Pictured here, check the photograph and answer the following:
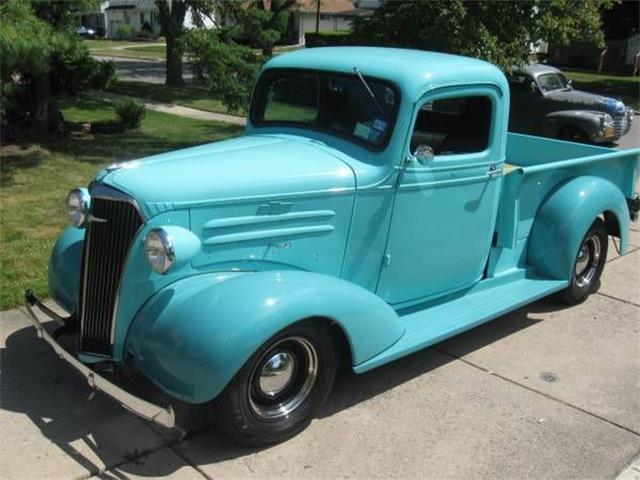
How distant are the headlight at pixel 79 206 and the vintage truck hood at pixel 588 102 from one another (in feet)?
38.2

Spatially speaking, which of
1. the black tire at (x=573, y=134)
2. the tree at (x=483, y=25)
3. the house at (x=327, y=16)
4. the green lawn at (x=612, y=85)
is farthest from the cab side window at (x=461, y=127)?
the house at (x=327, y=16)

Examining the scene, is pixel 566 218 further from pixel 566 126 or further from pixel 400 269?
pixel 566 126

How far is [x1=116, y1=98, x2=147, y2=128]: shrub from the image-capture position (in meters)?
11.9

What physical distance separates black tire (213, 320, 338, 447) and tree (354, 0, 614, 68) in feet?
25.1

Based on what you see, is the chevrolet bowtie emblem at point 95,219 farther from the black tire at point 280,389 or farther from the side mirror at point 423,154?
the side mirror at point 423,154

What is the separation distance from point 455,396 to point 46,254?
3.73 m

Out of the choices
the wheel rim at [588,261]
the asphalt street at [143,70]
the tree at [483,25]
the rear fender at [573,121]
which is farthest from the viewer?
the asphalt street at [143,70]

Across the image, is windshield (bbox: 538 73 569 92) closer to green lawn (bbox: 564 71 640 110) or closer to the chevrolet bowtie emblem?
green lawn (bbox: 564 71 640 110)

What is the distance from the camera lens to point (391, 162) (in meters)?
3.98

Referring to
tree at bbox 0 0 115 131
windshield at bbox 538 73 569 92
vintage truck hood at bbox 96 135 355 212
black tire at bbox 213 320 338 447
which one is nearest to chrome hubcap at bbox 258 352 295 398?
black tire at bbox 213 320 338 447

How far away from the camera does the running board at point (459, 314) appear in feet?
12.8

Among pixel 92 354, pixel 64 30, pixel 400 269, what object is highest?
pixel 64 30

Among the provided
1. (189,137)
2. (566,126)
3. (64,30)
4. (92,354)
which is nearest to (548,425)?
(92,354)

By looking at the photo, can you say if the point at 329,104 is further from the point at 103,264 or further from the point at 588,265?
the point at 588,265
